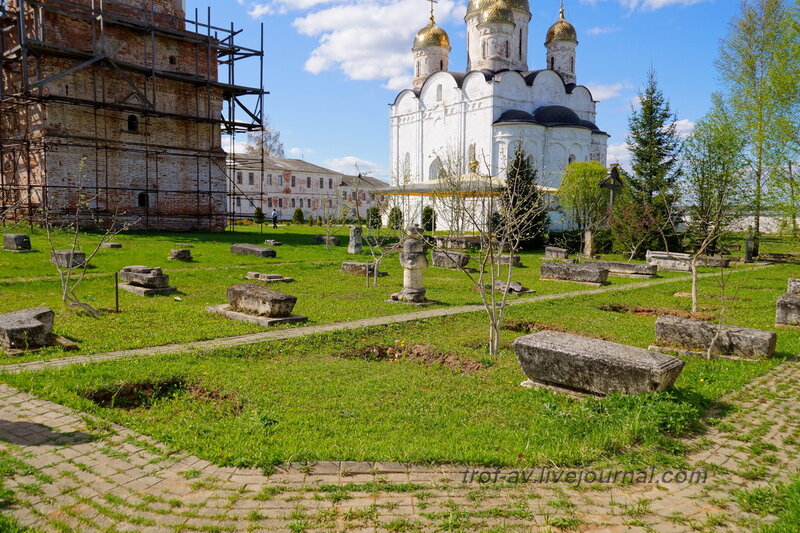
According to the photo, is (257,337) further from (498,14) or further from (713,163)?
(498,14)

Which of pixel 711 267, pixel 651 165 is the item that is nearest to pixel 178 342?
pixel 711 267

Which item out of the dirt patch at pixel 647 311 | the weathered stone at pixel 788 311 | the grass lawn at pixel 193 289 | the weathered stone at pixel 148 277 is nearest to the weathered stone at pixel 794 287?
the weathered stone at pixel 788 311

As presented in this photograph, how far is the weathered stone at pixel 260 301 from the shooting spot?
1094 centimetres

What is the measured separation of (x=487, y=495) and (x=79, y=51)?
2911cm

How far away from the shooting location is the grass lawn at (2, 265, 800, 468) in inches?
202

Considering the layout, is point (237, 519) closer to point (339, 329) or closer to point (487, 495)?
point (487, 495)

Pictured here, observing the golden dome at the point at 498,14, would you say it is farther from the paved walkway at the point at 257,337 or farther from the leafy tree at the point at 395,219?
the paved walkway at the point at 257,337

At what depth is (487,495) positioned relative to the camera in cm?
435

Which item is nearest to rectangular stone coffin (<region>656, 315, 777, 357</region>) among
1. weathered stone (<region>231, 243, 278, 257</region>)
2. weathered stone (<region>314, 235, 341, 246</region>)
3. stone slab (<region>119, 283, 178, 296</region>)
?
stone slab (<region>119, 283, 178, 296</region>)

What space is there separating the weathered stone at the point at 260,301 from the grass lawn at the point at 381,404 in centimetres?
151

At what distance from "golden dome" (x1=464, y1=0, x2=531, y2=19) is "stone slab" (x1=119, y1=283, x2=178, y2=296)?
42.9 m

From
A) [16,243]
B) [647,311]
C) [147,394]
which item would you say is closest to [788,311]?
[647,311]

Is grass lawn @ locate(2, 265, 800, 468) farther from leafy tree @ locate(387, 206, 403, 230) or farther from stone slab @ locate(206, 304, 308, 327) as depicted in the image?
leafy tree @ locate(387, 206, 403, 230)

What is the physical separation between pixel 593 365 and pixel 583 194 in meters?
27.8
